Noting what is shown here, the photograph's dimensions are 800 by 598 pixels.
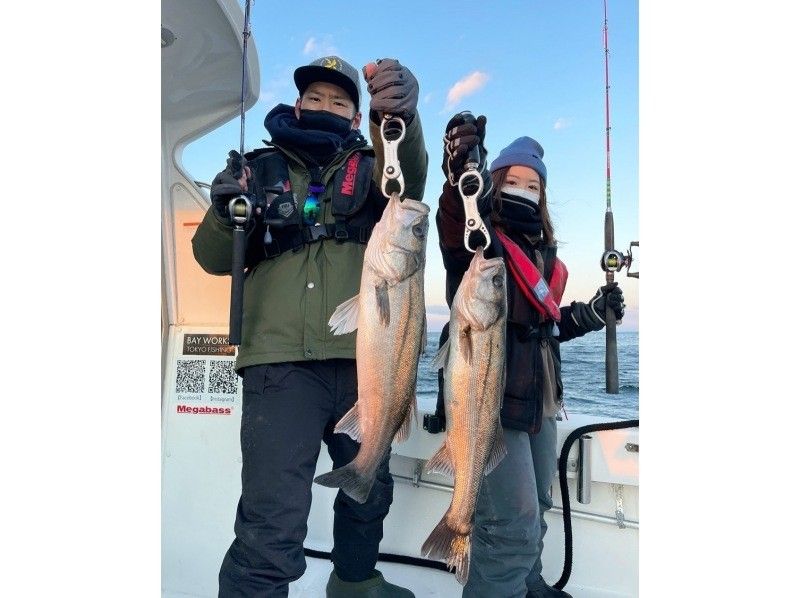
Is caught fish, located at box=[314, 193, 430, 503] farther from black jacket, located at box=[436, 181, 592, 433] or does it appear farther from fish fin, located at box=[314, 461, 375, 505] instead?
black jacket, located at box=[436, 181, 592, 433]

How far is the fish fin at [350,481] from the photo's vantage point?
1.76m

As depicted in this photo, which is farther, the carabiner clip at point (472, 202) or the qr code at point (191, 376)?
the qr code at point (191, 376)

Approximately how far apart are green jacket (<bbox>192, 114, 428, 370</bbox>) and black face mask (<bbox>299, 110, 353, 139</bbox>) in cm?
27

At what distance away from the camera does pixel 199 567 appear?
3312mm

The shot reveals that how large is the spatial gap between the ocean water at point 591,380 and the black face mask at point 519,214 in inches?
151

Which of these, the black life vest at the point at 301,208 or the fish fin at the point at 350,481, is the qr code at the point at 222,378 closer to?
the black life vest at the point at 301,208

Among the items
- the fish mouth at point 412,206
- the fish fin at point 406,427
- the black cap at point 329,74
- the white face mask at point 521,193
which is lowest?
the fish fin at point 406,427

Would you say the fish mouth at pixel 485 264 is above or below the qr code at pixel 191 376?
above

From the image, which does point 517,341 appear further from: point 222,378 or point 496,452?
point 222,378

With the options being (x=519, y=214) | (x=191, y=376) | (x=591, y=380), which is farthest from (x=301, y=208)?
(x=591, y=380)

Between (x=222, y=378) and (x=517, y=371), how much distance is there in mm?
→ 2063

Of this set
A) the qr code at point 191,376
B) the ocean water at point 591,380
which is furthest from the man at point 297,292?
the ocean water at point 591,380
